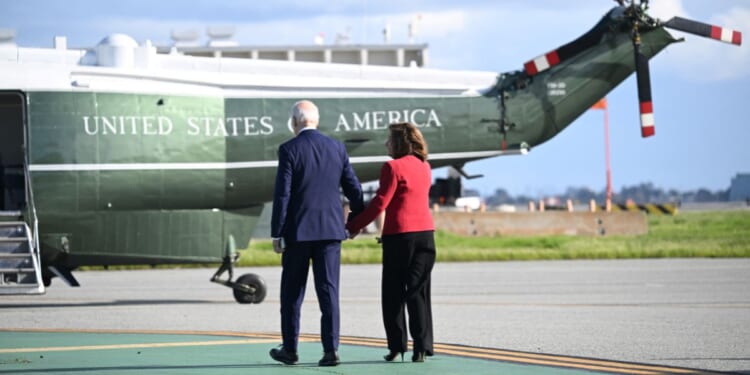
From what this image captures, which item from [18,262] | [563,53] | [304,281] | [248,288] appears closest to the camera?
[304,281]

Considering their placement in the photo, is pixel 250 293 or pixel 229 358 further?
pixel 250 293

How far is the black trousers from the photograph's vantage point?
960cm

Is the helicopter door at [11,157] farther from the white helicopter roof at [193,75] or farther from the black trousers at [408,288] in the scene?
the black trousers at [408,288]

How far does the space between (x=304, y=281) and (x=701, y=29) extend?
10.6 metres

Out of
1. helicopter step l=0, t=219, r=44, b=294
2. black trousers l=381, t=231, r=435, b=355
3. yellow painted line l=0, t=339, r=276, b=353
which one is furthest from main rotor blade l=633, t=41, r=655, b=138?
black trousers l=381, t=231, r=435, b=355

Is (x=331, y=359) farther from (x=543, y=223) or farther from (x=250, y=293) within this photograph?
(x=543, y=223)

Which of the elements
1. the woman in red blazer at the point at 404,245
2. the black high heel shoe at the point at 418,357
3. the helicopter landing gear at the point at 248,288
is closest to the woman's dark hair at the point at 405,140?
the woman in red blazer at the point at 404,245

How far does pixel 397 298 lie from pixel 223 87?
796 cm

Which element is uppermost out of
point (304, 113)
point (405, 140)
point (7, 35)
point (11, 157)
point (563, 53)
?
point (7, 35)

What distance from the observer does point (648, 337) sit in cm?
1145

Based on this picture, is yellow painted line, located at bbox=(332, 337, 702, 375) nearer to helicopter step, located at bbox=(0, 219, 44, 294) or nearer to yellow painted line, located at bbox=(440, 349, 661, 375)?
yellow painted line, located at bbox=(440, 349, 661, 375)

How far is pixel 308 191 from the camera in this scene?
9531mm

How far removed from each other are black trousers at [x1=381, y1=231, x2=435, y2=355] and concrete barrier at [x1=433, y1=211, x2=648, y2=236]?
2719cm

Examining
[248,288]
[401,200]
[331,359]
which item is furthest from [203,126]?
[331,359]
